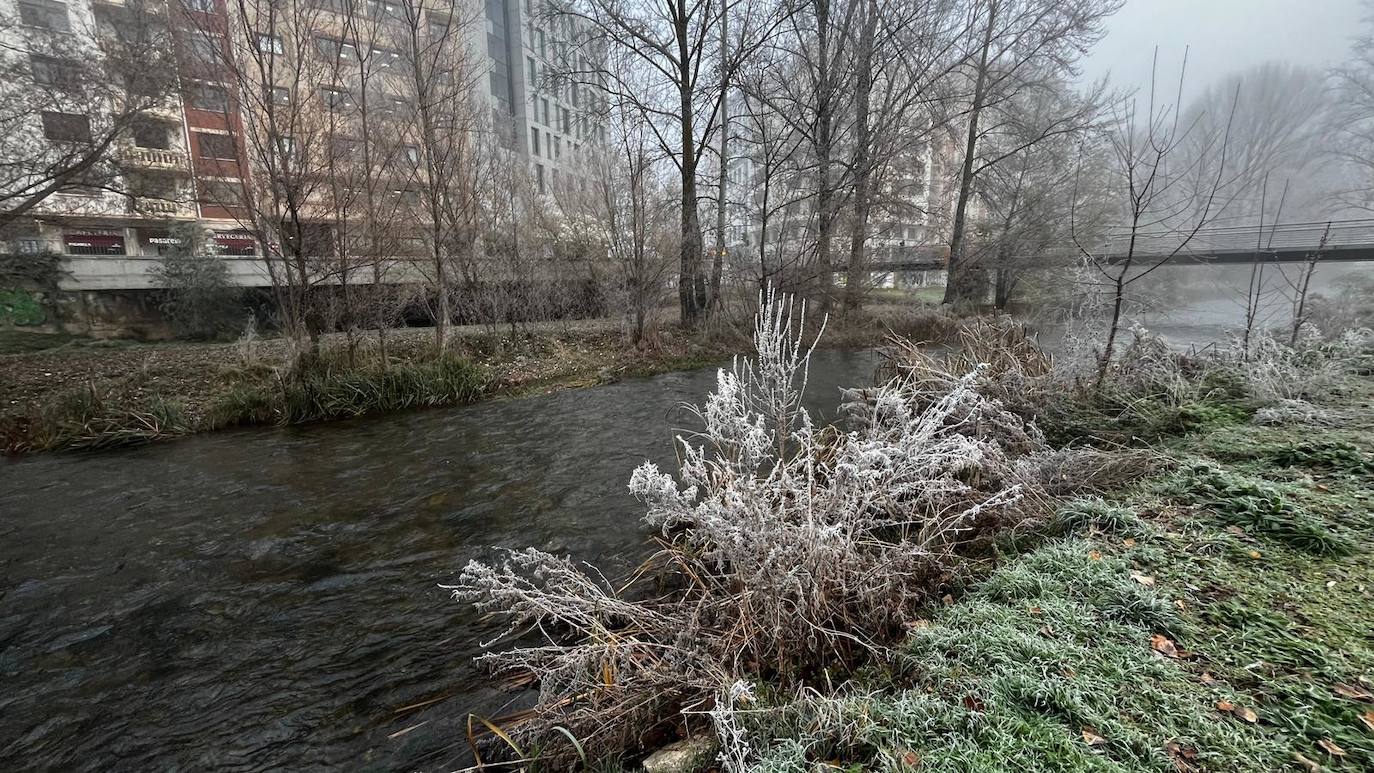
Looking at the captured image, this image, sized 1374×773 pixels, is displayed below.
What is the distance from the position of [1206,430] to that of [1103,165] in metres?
16.7

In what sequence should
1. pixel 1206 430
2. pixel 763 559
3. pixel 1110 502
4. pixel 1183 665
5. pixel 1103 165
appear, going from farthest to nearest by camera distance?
pixel 1103 165, pixel 1206 430, pixel 1110 502, pixel 763 559, pixel 1183 665

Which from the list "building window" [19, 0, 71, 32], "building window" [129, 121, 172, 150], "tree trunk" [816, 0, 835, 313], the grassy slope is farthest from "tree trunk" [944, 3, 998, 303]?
"building window" [19, 0, 71, 32]

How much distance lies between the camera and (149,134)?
36.5 ft

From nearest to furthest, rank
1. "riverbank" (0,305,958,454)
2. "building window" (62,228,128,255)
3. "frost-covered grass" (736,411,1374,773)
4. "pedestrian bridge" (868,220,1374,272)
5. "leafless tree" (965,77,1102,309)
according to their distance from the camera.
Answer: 1. "frost-covered grass" (736,411,1374,773)
2. "riverbank" (0,305,958,454)
3. "pedestrian bridge" (868,220,1374,272)
4. "leafless tree" (965,77,1102,309)
5. "building window" (62,228,128,255)

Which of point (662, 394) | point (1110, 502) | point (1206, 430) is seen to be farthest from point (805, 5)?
point (1110, 502)

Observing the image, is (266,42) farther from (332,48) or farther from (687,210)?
(687,210)

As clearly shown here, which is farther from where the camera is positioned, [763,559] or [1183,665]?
[763,559]

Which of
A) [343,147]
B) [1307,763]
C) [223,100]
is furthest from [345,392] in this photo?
[1307,763]

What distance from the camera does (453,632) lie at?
357 cm

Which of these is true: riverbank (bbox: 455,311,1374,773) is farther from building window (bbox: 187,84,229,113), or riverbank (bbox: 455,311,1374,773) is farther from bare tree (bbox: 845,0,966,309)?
bare tree (bbox: 845,0,966,309)

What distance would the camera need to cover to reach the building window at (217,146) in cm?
804

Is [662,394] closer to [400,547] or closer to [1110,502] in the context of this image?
[400,547]

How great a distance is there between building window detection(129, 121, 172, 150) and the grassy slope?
1570 centimetres

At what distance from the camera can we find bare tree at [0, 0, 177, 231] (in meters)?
9.49
